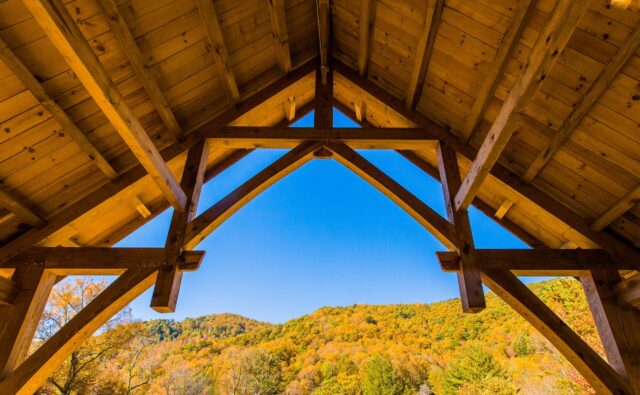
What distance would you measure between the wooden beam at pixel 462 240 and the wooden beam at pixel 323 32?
1551mm

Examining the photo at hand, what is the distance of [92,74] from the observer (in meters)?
1.67

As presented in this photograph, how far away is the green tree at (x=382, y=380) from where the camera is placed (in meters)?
22.0

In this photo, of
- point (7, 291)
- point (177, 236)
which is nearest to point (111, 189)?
point (177, 236)

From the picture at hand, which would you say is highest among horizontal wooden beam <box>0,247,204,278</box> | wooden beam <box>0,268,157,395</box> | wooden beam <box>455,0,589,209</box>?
wooden beam <box>455,0,589,209</box>

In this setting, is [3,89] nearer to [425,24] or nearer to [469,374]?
[425,24]

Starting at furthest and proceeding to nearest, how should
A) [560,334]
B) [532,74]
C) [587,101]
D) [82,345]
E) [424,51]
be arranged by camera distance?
1. [82,345]
2. [424,51]
3. [560,334]
4. [587,101]
5. [532,74]

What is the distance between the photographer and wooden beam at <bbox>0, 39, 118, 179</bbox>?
1954 mm

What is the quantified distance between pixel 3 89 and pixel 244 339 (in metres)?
25.5

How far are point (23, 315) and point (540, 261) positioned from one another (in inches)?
160

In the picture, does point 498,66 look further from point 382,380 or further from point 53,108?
point 382,380

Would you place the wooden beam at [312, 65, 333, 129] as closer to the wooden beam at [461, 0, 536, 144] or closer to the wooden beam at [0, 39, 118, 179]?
the wooden beam at [461, 0, 536, 144]

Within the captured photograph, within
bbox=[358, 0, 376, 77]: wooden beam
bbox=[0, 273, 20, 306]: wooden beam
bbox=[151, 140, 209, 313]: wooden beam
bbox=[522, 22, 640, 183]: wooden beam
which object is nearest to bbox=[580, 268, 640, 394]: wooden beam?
bbox=[522, 22, 640, 183]: wooden beam

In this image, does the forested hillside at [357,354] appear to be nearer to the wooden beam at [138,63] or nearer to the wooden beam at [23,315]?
the wooden beam at [23,315]

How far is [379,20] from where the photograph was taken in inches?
119
